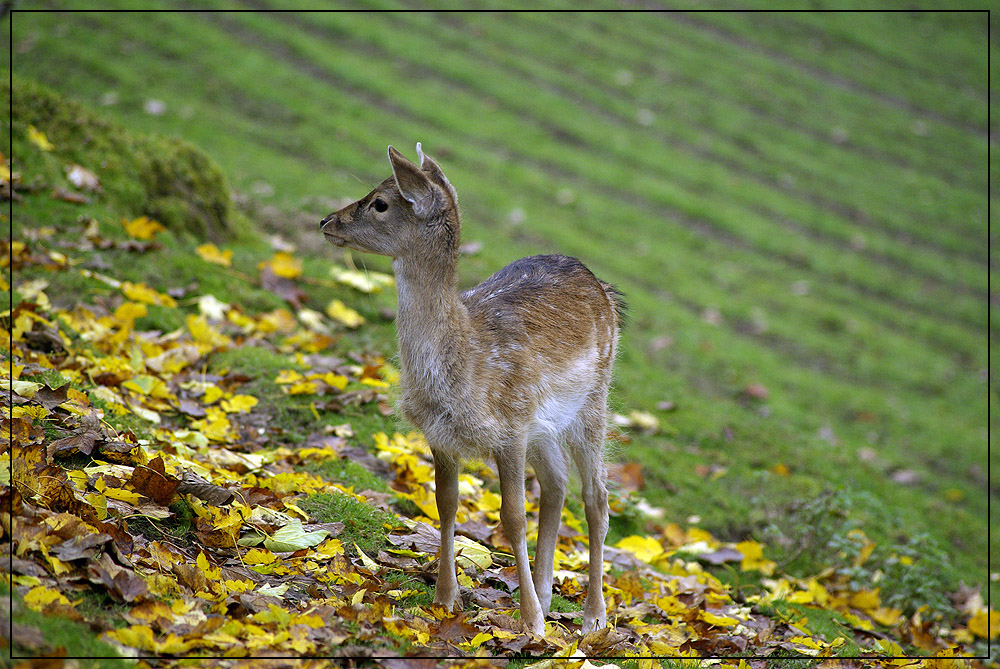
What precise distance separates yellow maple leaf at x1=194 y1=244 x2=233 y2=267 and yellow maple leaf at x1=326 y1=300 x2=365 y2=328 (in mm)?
1248

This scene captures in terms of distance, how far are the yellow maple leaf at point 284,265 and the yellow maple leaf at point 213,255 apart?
405 millimetres

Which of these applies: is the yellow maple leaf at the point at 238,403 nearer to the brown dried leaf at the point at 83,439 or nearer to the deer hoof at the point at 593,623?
the brown dried leaf at the point at 83,439

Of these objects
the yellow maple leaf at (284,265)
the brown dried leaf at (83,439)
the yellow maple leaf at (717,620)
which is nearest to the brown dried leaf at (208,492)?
the brown dried leaf at (83,439)

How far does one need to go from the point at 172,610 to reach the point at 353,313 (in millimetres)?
5675

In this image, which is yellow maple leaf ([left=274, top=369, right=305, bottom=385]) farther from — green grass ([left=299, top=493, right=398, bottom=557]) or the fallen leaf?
the fallen leaf

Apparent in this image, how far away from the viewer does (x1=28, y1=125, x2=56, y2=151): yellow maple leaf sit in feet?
29.5

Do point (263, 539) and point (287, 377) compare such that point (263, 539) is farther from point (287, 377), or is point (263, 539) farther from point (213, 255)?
point (213, 255)

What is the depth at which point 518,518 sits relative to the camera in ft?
15.8

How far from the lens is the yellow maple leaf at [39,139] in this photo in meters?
9.00

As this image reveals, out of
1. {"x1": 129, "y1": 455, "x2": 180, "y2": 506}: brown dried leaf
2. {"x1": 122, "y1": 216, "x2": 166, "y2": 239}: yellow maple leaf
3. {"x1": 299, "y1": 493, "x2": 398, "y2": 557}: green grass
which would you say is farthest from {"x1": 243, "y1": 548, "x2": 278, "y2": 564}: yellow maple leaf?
{"x1": 122, "y1": 216, "x2": 166, "y2": 239}: yellow maple leaf

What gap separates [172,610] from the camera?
3.69m

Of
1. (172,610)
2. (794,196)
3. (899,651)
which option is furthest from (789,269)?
(172,610)

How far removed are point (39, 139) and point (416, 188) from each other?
660 cm

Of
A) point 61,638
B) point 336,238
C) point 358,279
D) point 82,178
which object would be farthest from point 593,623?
point 82,178
